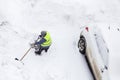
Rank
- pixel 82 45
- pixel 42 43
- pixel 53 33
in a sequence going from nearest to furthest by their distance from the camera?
pixel 42 43 → pixel 82 45 → pixel 53 33

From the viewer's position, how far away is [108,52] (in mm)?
10000

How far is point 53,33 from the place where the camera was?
12.8 metres

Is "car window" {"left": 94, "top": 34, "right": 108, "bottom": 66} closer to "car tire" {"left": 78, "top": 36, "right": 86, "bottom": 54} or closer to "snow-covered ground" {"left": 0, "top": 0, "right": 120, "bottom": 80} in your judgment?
"snow-covered ground" {"left": 0, "top": 0, "right": 120, "bottom": 80}

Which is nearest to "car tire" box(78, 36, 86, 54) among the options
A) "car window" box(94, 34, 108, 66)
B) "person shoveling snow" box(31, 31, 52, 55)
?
"car window" box(94, 34, 108, 66)

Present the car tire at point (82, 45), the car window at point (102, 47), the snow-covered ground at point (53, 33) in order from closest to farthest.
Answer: the car window at point (102, 47) → the snow-covered ground at point (53, 33) → the car tire at point (82, 45)

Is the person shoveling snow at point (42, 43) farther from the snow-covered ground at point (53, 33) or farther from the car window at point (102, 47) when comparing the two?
the car window at point (102, 47)

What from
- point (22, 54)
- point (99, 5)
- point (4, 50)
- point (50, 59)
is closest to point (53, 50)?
point (50, 59)

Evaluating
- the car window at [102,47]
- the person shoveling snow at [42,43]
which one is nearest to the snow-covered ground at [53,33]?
the car window at [102,47]

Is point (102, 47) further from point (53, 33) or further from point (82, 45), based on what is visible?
point (53, 33)

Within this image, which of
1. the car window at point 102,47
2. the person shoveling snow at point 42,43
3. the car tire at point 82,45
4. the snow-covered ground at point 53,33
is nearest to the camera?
the car window at point 102,47

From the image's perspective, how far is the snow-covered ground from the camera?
10.1 meters

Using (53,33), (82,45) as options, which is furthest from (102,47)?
(53,33)

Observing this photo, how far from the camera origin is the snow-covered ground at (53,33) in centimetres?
1012

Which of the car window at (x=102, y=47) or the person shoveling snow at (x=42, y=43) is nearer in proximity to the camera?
the car window at (x=102, y=47)
